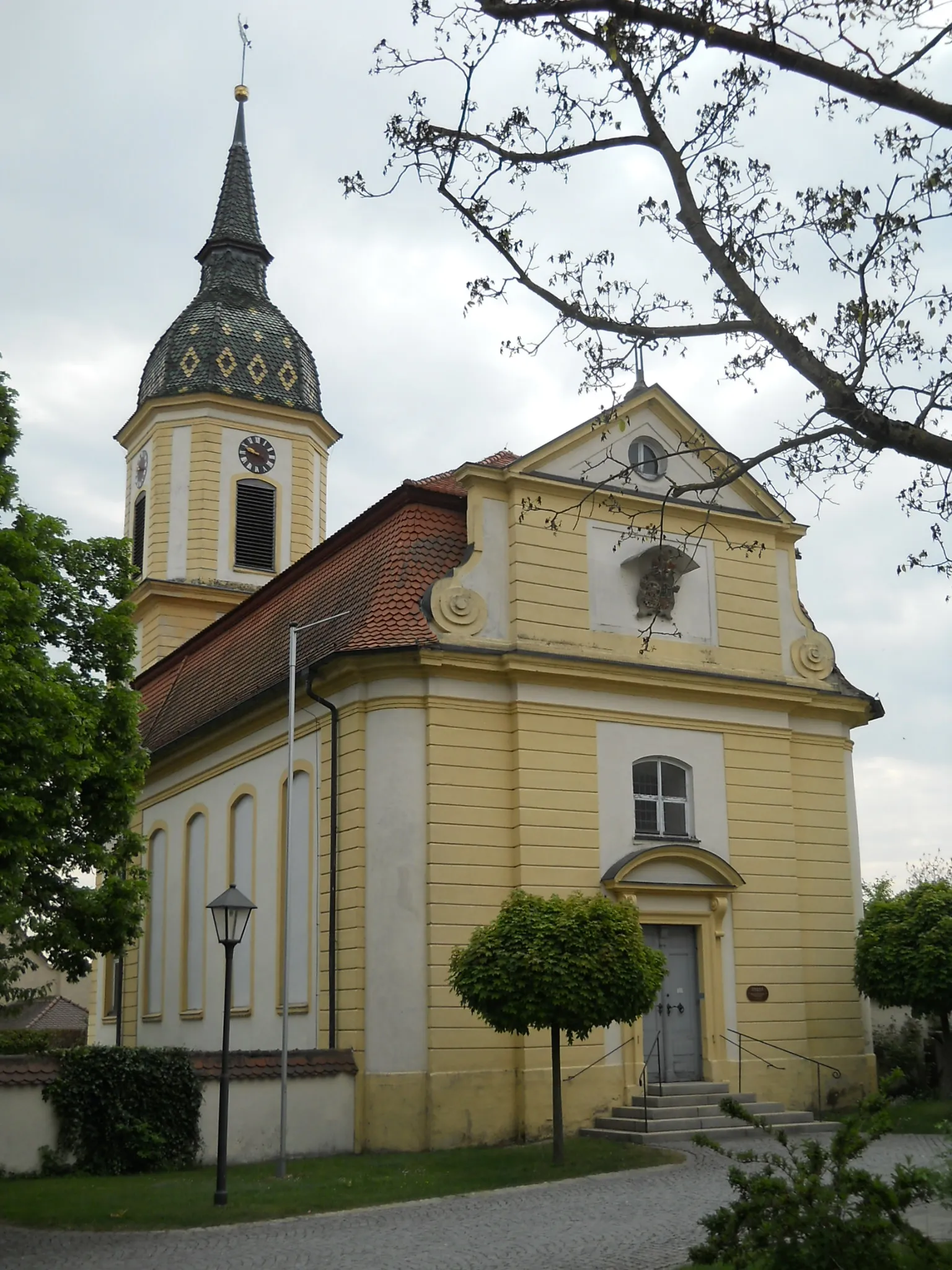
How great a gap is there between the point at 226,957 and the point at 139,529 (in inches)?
930

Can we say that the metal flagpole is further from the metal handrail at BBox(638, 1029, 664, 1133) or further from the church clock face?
the church clock face

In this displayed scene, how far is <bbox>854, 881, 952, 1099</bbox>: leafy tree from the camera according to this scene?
73.8 ft

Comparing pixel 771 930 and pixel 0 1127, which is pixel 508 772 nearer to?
pixel 771 930

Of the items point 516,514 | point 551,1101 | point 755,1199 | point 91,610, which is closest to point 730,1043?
point 551,1101

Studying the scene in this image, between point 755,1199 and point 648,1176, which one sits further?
point 648,1176

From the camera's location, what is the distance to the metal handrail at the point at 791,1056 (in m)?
23.1

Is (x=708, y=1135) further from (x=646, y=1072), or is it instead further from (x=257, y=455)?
(x=257, y=455)

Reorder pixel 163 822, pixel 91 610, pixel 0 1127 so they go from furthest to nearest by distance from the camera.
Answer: pixel 163 822
pixel 91 610
pixel 0 1127

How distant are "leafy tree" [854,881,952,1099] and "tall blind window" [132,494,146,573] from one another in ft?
68.8

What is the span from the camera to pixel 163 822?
30.3 m

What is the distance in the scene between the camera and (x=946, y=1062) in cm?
2383

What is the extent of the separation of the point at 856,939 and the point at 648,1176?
911 centimetres

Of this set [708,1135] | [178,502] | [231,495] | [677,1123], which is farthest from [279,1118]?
[231,495]

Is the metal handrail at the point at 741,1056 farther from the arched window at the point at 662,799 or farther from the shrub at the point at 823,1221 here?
the shrub at the point at 823,1221
